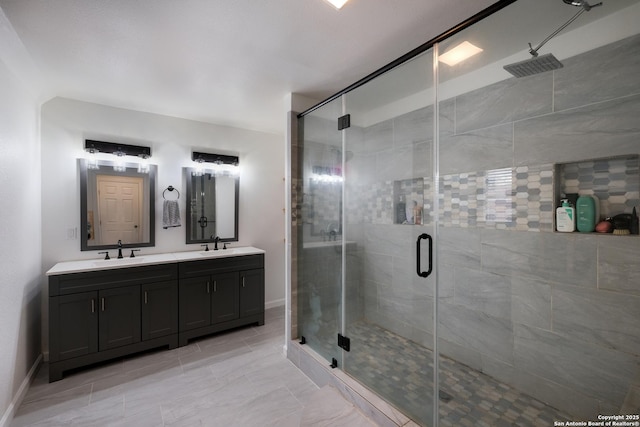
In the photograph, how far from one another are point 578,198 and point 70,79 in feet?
13.6

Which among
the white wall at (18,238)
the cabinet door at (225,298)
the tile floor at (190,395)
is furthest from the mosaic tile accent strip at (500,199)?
the white wall at (18,238)

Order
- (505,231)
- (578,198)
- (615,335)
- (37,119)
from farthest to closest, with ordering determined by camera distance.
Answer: (37,119), (505,231), (578,198), (615,335)

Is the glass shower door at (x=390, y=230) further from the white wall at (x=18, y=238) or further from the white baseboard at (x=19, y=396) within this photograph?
the white wall at (x=18, y=238)

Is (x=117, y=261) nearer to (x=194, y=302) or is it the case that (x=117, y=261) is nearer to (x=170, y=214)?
(x=170, y=214)

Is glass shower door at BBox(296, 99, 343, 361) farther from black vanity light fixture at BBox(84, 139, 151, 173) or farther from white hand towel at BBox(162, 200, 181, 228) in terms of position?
black vanity light fixture at BBox(84, 139, 151, 173)

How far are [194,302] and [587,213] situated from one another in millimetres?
3528

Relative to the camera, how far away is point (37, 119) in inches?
104

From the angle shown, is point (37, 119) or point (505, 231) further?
point (37, 119)

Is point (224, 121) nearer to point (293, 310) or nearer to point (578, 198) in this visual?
point (293, 310)

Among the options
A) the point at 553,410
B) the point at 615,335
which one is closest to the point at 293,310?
the point at 553,410

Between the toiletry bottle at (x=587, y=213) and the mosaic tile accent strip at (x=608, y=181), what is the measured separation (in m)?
0.03

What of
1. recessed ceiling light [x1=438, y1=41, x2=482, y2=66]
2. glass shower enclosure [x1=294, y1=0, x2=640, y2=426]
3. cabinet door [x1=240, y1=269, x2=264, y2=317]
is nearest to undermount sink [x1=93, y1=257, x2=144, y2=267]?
cabinet door [x1=240, y1=269, x2=264, y2=317]

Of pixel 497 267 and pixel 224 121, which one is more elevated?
pixel 224 121

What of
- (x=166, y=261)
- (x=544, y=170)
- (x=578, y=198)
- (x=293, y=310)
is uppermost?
(x=544, y=170)
